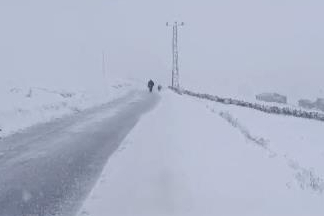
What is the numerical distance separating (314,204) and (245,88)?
121 meters

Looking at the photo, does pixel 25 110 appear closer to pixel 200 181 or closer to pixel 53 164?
pixel 53 164

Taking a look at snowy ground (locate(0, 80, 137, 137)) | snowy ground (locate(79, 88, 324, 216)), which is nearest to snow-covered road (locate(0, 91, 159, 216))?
snowy ground (locate(79, 88, 324, 216))

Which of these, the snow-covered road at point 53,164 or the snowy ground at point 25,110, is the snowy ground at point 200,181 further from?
the snowy ground at point 25,110

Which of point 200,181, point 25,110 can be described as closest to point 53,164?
point 200,181

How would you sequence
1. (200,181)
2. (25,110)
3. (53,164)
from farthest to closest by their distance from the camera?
(25,110) → (53,164) → (200,181)

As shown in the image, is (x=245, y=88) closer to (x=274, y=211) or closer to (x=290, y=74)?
(x=290, y=74)

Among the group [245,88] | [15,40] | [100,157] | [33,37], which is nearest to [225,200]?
[100,157]

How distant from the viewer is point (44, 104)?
2609cm

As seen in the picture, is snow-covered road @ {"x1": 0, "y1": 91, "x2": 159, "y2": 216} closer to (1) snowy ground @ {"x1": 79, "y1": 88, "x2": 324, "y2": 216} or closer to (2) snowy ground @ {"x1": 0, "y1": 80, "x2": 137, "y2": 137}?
(1) snowy ground @ {"x1": 79, "y1": 88, "x2": 324, "y2": 216}

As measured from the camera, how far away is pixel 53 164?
10945 mm

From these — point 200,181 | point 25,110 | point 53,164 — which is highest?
point 200,181

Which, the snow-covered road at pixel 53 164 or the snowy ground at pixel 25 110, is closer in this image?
the snow-covered road at pixel 53 164

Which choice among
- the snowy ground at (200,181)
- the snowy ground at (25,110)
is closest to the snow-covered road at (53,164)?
the snowy ground at (200,181)

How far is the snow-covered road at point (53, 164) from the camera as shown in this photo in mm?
8102
